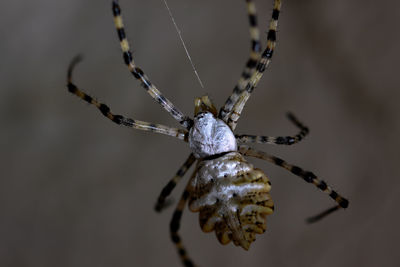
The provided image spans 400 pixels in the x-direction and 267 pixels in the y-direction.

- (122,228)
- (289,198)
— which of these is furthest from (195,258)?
(289,198)

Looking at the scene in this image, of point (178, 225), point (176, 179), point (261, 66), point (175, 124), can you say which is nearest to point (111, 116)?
point (176, 179)

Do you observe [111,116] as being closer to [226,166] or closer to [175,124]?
[226,166]

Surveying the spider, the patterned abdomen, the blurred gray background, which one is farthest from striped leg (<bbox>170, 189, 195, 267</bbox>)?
the blurred gray background

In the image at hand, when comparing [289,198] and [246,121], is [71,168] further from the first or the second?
[289,198]

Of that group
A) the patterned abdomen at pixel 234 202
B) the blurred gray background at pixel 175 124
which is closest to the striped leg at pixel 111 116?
the patterned abdomen at pixel 234 202

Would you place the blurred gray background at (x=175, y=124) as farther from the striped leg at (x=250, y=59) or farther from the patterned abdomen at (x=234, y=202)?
the patterned abdomen at (x=234, y=202)

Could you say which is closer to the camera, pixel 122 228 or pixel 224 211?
pixel 224 211

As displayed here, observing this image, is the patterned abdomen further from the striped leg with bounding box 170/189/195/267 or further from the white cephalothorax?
the striped leg with bounding box 170/189/195/267
